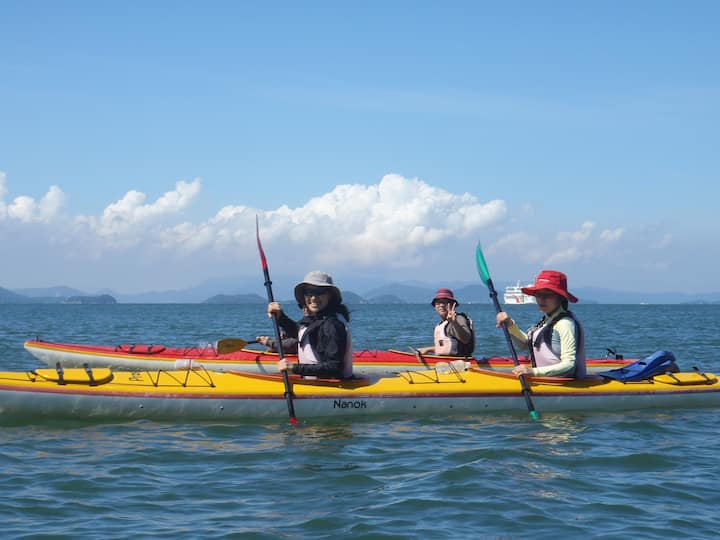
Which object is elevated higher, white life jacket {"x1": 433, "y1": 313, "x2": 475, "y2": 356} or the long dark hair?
the long dark hair

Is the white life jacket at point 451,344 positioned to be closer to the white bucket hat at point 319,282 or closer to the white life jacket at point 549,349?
the white life jacket at point 549,349

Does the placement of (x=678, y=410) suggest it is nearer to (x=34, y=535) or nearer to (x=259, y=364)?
(x=259, y=364)

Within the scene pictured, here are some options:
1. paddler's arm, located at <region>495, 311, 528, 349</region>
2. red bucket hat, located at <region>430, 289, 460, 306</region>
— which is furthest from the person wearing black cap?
paddler's arm, located at <region>495, 311, 528, 349</region>

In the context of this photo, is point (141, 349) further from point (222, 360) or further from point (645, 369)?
point (645, 369)

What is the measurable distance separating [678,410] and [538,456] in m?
3.66

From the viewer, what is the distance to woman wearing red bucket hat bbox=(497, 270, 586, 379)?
9.77m

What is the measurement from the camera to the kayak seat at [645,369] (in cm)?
1085

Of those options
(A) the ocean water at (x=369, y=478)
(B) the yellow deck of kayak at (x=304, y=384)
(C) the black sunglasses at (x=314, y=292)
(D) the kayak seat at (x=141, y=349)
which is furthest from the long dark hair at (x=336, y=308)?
(D) the kayak seat at (x=141, y=349)

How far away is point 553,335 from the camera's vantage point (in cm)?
1004

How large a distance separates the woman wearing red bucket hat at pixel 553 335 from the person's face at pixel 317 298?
223cm

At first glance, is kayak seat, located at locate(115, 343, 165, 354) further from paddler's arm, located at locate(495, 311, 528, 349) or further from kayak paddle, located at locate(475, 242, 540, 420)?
paddler's arm, located at locate(495, 311, 528, 349)

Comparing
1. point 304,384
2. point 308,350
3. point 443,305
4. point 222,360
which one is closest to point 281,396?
point 304,384

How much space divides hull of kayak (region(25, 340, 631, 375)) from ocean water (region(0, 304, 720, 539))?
12.0 feet

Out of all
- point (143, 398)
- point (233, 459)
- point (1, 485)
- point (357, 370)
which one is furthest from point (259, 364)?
point (1, 485)
